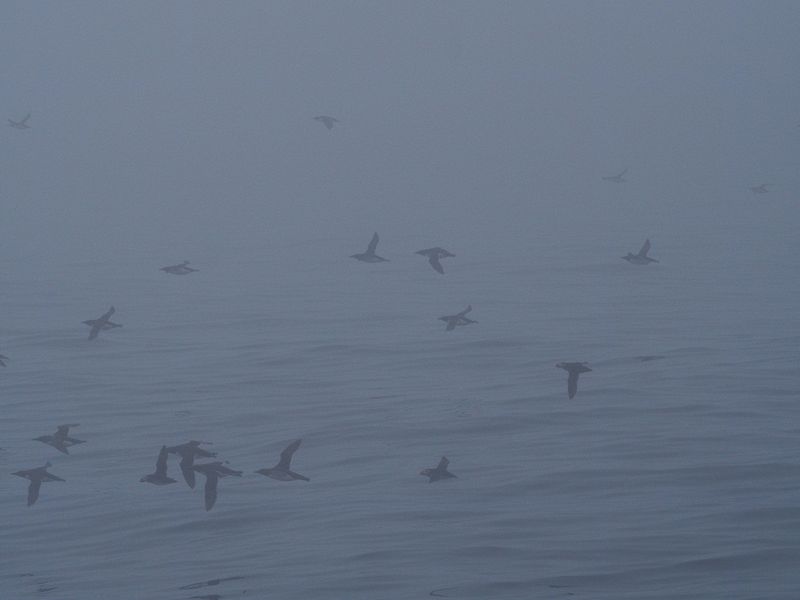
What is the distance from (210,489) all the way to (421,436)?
3776mm

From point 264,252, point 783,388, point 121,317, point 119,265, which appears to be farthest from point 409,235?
point 783,388

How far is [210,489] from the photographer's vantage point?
1377 centimetres

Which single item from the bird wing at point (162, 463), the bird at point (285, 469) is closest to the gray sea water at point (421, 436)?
the bird at point (285, 469)

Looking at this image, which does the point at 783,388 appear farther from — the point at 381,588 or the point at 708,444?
the point at 381,588

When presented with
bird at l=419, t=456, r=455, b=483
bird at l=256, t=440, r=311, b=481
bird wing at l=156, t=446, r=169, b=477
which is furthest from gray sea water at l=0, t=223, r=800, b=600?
bird wing at l=156, t=446, r=169, b=477

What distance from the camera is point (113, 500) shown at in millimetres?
14906

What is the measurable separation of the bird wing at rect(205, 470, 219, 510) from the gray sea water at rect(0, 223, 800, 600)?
0.29 meters

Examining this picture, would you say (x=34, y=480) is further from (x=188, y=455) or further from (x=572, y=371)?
(x=572, y=371)

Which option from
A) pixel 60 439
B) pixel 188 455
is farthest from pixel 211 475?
pixel 60 439

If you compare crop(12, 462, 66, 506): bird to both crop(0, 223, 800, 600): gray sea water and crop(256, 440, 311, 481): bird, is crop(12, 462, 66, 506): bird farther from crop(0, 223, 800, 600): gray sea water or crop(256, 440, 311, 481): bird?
crop(256, 440, 311, 481): bird

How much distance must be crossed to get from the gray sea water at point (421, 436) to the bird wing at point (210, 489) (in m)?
0.29

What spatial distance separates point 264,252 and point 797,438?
24.1 meters

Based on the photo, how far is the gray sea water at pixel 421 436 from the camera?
12.2 m

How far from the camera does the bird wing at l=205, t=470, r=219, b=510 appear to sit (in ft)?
44.6
